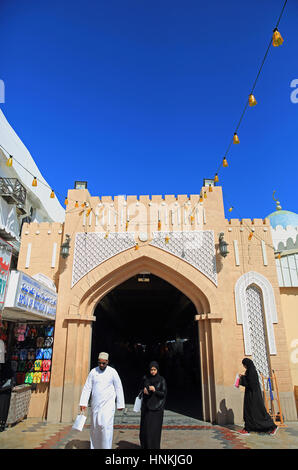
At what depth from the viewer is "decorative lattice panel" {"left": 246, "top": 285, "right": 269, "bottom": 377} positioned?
7684 mm

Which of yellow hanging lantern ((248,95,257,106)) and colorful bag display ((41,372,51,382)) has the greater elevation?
yellow hanging lantern ((248,95,257,106))

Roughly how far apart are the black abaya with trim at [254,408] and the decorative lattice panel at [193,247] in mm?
2522

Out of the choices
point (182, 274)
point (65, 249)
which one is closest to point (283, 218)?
point (182, 274)

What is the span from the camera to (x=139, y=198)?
902cm

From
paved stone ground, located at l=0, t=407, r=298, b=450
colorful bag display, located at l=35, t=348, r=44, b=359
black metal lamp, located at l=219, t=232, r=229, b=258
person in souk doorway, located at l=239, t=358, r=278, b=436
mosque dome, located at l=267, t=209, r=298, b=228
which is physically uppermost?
mosque dome, located at l=267, t=209, r=298, b=228

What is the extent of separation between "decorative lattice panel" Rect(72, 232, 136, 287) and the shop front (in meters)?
0.94

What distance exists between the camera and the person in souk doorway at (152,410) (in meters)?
4.50

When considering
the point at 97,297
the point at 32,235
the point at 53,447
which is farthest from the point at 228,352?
→ the point at 32,235

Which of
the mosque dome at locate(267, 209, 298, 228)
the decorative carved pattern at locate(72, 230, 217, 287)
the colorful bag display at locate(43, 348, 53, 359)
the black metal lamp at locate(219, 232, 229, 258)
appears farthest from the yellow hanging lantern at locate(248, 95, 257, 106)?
the mosque dome at locate(267, 209, 298, 228)

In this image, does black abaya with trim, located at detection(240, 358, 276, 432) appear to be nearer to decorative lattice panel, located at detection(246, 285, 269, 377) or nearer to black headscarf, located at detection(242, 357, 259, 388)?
black headscarf, located at detection(242, 357, 259, 388)

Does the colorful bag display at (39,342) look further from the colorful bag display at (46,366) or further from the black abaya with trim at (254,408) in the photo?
the black abaya with trim at (254,408)

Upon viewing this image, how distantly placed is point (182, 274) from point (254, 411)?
3.48 meters

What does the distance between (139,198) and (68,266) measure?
286cm
